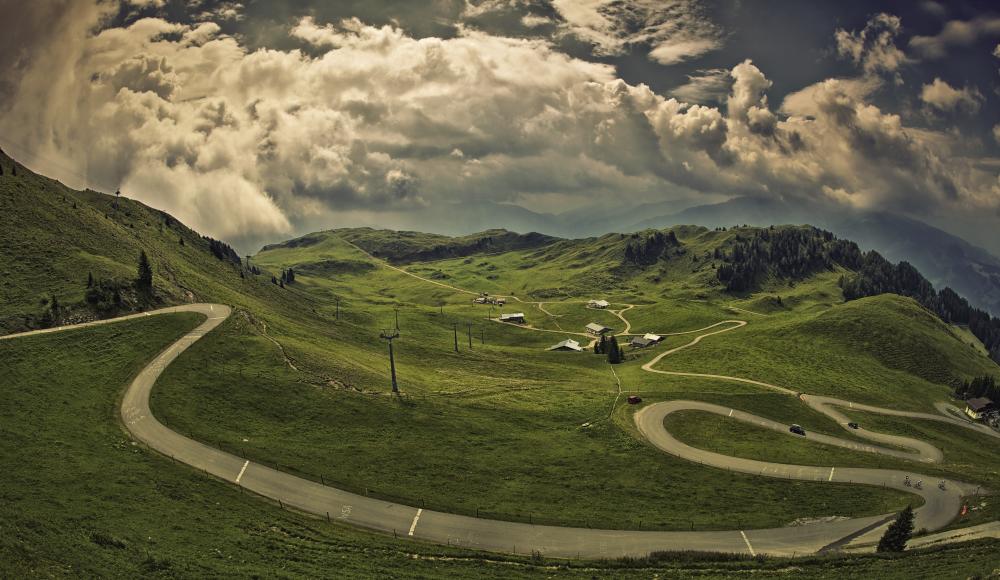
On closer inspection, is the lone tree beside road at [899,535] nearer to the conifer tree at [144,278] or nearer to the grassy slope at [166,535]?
the grassy slope at [166,535]

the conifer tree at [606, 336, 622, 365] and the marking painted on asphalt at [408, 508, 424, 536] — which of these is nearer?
the marking painted on asphalt at [408, 508, 424, 536]

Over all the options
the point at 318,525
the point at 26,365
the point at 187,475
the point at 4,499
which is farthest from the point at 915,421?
the point at 26,365

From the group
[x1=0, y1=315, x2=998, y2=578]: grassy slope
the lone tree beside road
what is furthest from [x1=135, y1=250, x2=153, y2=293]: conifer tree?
the lone tree beside road

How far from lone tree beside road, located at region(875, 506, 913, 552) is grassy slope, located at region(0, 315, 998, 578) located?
2.07 metres

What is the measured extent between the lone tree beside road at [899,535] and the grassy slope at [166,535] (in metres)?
2.07

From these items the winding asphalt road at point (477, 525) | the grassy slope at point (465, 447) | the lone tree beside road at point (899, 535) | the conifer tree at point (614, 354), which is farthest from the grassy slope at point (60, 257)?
the lone tree beside road at point (899, 535)

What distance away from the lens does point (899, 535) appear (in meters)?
57.2

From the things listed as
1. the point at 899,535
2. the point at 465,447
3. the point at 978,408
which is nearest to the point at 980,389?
the point at 978,408

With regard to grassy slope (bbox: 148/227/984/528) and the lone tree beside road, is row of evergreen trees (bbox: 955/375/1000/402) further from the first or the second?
the lone tree beside road

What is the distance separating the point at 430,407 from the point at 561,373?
7413cm

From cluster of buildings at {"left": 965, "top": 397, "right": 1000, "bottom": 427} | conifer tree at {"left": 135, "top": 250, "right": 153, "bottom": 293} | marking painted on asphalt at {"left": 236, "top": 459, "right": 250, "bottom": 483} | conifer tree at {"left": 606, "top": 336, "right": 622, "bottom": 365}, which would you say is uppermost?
conifer tree at {"left": 135, "top": 250, "right": 153, "bottom": 293}

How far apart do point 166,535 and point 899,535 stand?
7539 centimetres

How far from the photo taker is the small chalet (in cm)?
15075

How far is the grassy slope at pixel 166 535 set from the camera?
41656mm
